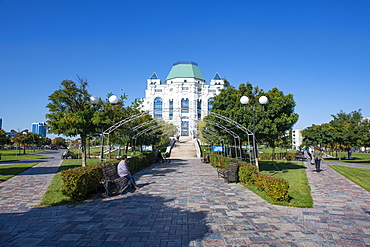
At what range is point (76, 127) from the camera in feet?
42.4

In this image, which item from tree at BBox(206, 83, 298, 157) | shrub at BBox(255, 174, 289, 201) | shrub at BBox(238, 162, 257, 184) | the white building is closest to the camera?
shrub at BBox(255, 174, 289, 201)

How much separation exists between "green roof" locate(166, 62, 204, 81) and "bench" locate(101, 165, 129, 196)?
249 ft

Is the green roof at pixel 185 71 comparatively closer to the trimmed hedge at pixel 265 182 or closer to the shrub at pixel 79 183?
the trimmed hedge at pixel 265 182

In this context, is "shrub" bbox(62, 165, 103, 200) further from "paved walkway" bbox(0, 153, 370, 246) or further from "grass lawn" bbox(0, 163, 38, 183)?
"grass lawn" bbox(0, 163, 38, 183)

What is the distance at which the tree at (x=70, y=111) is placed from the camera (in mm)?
12845

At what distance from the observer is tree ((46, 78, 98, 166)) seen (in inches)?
506

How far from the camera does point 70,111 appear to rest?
13.6 meters

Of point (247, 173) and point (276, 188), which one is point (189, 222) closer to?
point (276, 188)

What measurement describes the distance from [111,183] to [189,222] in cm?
395

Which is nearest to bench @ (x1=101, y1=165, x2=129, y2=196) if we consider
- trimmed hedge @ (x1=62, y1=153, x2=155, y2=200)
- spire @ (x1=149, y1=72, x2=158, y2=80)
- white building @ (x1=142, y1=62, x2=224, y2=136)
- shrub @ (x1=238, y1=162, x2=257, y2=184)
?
trimmed hedge @ (x1=62, y1=153, x2=155, y2=200)

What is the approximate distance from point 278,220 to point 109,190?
533 centimetres

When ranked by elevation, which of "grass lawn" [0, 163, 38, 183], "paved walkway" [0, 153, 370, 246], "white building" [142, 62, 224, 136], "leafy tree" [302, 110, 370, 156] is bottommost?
"paved walkway" [0, 153, 370, 246]

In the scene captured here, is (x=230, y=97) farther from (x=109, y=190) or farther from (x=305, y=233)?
(x=305, y=233)

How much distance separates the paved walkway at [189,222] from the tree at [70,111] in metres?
5.66
